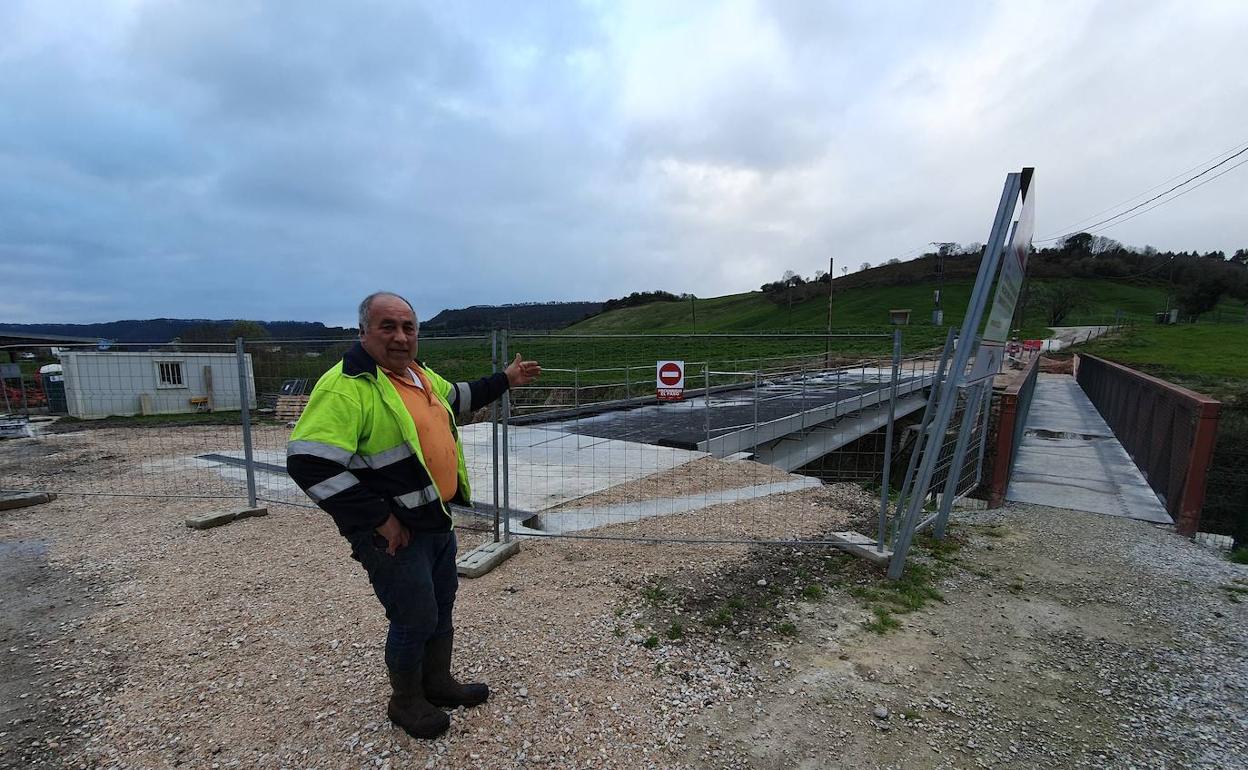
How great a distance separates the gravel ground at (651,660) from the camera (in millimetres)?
2482

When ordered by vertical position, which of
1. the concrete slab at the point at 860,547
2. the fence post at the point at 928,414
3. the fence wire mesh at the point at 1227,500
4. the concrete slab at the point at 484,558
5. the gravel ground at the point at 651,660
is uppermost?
the fence post at the point at 928,414

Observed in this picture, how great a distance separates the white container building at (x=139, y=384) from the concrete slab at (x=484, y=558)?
51.8 feet

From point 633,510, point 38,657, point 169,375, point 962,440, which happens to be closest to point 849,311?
point 169,375

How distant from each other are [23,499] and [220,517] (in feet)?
9.93

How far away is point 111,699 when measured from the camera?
282cm

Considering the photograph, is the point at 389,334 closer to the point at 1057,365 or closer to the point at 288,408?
the point at 288,408

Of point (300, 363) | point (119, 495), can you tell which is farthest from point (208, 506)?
point (300, 363)

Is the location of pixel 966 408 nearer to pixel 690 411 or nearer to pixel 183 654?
pixel 183 654

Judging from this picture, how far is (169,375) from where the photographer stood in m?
17.3

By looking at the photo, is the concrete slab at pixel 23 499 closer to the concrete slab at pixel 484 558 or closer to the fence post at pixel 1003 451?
the concrete slab at pixel 484 558

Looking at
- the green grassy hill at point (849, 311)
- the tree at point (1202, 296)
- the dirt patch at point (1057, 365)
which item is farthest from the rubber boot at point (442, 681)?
the tree at point (1202, 296)

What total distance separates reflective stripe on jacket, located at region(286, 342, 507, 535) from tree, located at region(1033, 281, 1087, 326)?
7714 cm

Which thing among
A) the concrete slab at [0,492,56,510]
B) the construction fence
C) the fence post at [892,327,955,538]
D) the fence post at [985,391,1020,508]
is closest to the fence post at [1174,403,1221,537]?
the fence post at [985,391,1020,508]

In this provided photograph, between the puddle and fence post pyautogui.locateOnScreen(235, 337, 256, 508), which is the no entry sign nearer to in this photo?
fence post pyautogui.locateOnScreen(235, 337, 256, 508)
